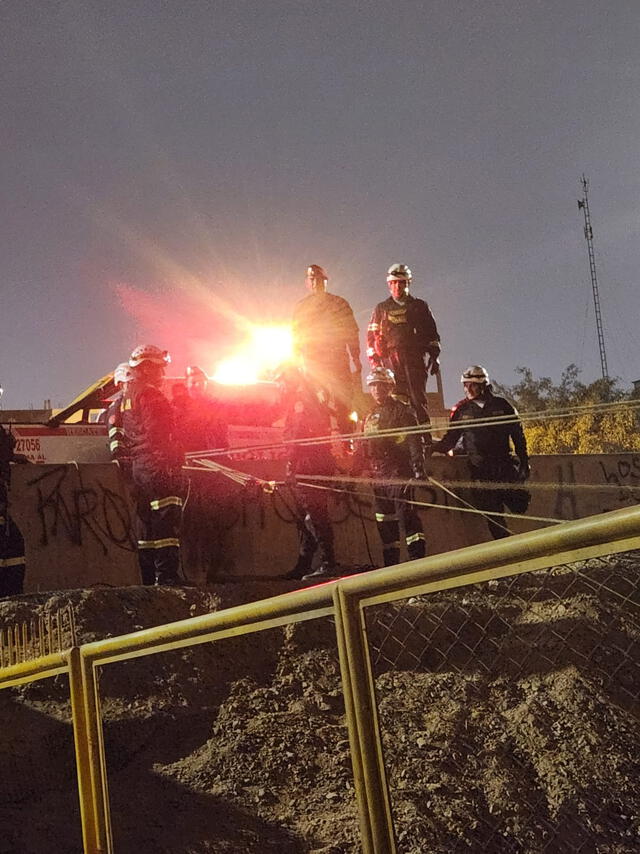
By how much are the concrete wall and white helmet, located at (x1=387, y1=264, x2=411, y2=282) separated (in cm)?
205

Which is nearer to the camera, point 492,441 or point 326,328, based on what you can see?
point 492,441

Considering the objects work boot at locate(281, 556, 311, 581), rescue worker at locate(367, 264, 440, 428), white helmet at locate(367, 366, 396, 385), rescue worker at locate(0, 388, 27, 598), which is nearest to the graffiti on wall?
rescue worker at locate(0, 388, 27, 598)

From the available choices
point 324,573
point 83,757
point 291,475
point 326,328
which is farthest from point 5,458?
point 83,757

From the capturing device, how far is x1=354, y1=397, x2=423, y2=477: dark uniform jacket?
7902 mm

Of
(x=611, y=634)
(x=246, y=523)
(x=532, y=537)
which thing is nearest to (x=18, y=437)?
(x=246, y=523)

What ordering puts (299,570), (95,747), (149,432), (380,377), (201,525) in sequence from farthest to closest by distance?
(201,525), (380,377), (299,570), (149,432), (95,747)

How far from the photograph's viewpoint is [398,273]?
371 inches

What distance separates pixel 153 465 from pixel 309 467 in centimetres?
156

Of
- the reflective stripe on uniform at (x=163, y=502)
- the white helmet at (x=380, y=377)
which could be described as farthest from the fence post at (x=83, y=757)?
the white helmet at (x=380, y=377)

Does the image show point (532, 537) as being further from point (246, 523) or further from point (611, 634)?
point (246, 523)

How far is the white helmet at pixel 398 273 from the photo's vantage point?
30.8 feet

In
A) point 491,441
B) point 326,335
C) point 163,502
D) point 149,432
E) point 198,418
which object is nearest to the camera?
point 163,502

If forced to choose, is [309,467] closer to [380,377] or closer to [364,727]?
[380,377]

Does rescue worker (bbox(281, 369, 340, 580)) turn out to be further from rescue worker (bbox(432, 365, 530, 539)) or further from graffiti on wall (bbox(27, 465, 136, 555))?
graffiti on wall (bbox(27, 465, 136, 555))
